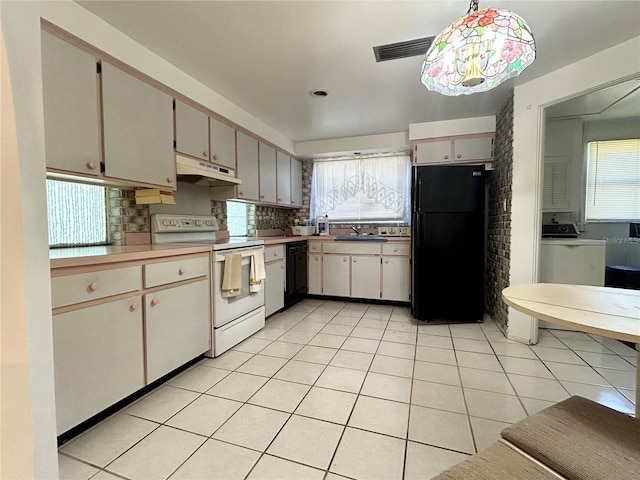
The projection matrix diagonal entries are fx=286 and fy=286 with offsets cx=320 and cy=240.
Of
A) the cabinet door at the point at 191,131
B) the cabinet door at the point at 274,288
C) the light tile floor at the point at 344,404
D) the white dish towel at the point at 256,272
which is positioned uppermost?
the cabinet door at the point at 191,131

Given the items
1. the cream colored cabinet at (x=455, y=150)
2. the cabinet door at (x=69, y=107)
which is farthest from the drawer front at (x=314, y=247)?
the cabinet door at (x=69, y=107)

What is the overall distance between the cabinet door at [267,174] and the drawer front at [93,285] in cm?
206

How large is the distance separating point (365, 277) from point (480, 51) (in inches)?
112

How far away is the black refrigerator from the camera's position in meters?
3.05

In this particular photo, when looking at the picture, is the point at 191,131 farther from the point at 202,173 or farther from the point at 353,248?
the point at 353,248

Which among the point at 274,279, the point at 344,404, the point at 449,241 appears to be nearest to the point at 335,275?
the point at 274,279

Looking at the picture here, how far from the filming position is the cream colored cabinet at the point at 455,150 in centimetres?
342

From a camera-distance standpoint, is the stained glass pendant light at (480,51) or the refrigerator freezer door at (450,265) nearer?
the stained glass pendant light at (480,51)

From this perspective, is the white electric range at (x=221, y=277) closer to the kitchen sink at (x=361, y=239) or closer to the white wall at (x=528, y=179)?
the kitchen sink at (x=361, y=239)

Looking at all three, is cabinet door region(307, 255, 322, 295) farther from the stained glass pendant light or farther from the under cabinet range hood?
the stained glass pendant light

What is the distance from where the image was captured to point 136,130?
196 cm

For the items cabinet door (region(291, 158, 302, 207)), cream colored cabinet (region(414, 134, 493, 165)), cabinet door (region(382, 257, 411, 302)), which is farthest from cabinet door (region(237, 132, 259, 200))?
cream colored cabinet (region(414, 134, 493, 165))

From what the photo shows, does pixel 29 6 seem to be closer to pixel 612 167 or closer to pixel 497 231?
pixel 497 231

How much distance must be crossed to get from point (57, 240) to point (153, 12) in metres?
1.55
